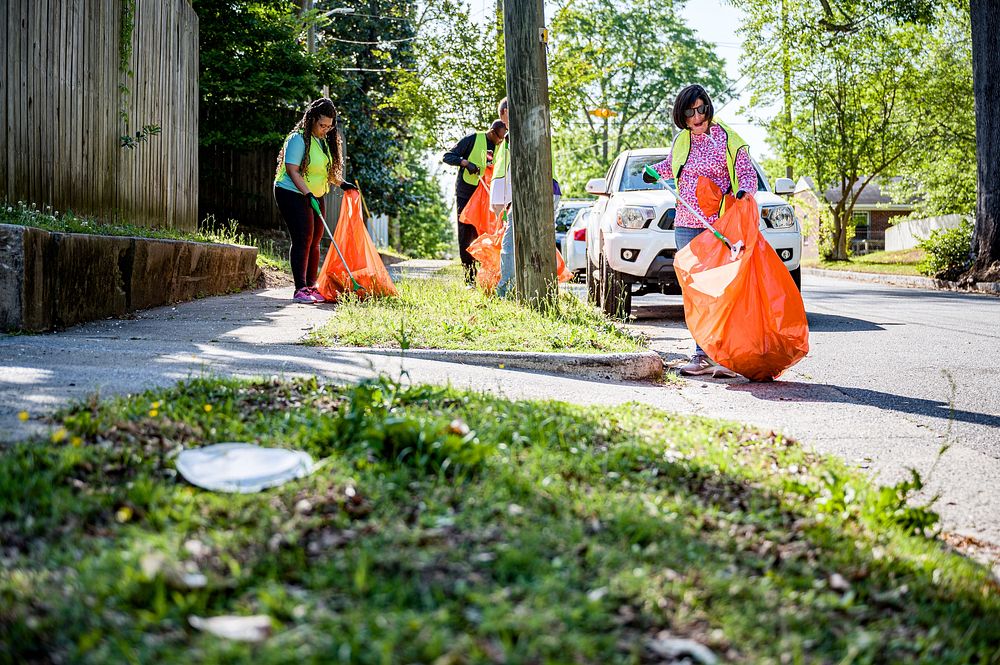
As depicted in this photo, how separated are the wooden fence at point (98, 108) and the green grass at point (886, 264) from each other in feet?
51.8

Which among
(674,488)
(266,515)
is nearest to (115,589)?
(266,515)

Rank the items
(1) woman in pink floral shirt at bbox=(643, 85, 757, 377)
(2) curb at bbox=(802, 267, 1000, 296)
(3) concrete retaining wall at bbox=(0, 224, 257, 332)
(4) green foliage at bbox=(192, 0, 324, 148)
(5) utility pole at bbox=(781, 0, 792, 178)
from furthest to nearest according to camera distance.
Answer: (5) utility pole at bbox=(781, 0, 792, 178)
(2) curb at bbox=(802, 267, 1000, 296)
(4) green foliage at bbox=(192, 0, 324, 148)
(1) woman in pink floral shirt at bbox=(643, 85, 757, 377)
(3) concrete retaining wall at bbox=(0, 224, 257, 332)

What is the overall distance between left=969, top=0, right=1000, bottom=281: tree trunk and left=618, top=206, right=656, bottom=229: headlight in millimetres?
9906

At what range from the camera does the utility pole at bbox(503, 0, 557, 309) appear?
8.04m

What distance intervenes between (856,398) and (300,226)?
18.9 feet

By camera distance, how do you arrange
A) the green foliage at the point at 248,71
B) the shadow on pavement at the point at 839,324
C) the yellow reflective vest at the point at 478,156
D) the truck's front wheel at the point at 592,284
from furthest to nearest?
1. the green foliage at the point at 248,71
2. the yellow reflective vest at the point at 478,156
3. the truck's front wheel at the point at 592,284
4. the shadow on pavement at the point at 839,324

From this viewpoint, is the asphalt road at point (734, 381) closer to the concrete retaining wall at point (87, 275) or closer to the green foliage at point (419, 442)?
the concrete retaining wall at point (87, 275)

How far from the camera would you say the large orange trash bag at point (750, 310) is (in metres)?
5.84

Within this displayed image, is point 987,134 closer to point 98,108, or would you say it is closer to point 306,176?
point 306,176

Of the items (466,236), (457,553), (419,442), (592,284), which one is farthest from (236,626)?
(466,236)

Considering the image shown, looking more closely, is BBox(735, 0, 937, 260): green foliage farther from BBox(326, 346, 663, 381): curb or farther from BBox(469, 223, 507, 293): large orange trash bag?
BBox(326, 346, 663, 381): curb

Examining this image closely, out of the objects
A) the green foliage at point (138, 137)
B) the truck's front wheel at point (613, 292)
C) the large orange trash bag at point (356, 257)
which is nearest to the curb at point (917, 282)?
the truck's front wheel at point (613, 292)

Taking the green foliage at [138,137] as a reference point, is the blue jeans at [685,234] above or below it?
below

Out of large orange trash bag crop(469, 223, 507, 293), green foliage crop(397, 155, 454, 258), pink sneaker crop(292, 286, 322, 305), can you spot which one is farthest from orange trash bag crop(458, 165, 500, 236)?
green foliage crop(397, 155, 454, 258)
